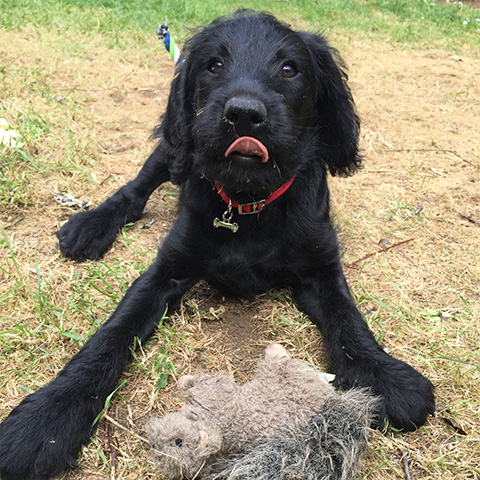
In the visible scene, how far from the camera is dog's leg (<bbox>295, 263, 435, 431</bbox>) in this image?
1682 millimetres

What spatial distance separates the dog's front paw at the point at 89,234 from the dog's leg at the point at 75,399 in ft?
1.78

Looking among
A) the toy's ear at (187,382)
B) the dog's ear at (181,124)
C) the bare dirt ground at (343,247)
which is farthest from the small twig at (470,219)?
the toy's ear at (187,382)

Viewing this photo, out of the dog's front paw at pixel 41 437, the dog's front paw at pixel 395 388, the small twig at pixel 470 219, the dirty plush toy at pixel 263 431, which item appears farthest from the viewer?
the small twig at pixel 470 219

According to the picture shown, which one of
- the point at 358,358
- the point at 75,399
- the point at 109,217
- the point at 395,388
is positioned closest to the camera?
the point at 75,399

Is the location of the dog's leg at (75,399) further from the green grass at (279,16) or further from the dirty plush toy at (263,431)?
the green grass at (279,16)

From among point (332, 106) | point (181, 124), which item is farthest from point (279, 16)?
point (181, 124)

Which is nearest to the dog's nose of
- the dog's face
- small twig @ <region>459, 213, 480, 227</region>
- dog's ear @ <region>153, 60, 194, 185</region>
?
the dog's face

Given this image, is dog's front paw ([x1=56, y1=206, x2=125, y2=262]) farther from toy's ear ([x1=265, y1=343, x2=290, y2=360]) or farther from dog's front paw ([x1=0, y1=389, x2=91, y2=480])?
toy's ear ([x1=265, y1=343, x2=290, y2=360])

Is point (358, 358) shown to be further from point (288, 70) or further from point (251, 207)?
point (288, 70)

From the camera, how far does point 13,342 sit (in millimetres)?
1917

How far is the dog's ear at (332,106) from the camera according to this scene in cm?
236

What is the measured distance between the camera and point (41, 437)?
1.49m

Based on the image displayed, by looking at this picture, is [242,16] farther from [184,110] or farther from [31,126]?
[31,126]

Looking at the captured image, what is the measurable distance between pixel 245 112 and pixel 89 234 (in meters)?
1.27
